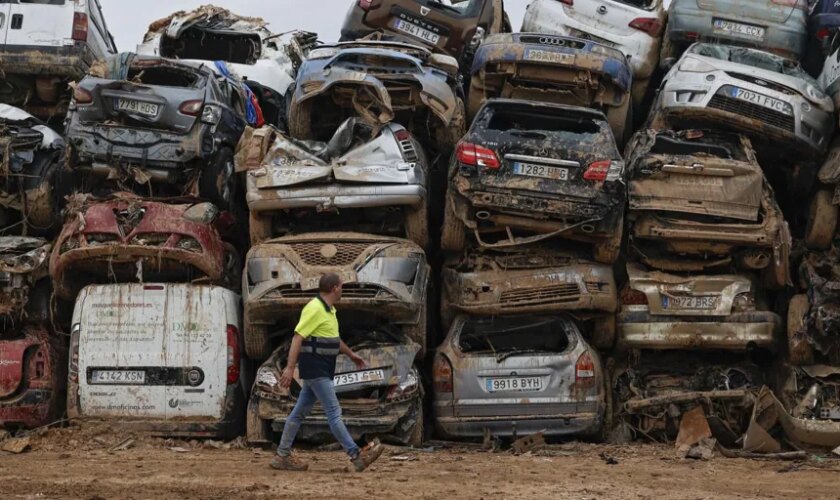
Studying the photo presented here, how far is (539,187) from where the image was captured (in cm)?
1180

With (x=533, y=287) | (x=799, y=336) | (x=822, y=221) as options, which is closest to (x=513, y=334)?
(x=533, y=287)

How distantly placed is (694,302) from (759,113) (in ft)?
8.23

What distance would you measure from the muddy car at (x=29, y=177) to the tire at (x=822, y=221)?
8.19 meters

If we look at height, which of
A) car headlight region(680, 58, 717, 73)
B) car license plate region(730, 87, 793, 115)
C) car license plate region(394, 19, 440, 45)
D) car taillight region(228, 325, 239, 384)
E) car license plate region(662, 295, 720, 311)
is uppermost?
car headlight region(680, 58, 717, 73)

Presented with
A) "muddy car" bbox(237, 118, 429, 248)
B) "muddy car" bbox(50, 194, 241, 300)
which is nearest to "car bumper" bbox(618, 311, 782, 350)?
"muddy car" bbox(237, 118, 429, 248)

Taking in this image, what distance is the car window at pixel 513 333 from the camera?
12.1 meters

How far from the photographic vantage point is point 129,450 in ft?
35.6

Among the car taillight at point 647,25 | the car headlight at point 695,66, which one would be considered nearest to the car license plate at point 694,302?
the car headlight at point 695,66

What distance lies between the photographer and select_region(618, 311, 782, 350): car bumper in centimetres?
1209

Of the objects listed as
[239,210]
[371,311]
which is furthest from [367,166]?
[239,210]

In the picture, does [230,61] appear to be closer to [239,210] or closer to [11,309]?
[239,210]

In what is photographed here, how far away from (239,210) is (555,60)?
3.90 metres

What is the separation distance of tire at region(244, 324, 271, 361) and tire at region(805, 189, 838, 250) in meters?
5.89

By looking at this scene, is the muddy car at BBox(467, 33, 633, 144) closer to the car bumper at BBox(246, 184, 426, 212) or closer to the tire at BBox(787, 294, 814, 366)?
the car bumper at BBox(246, 184, 426, 212)
